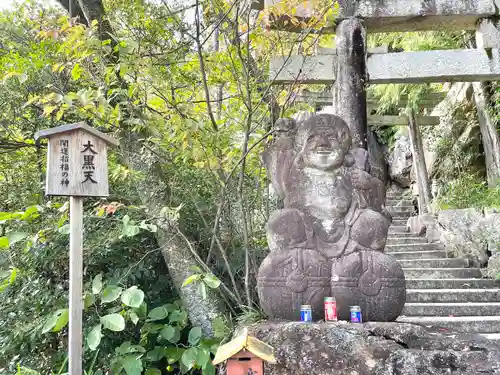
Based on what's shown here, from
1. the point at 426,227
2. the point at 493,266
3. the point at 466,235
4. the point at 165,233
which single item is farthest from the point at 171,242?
the point at 426,227

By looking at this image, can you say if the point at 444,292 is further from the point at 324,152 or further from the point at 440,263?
the point at 324,152

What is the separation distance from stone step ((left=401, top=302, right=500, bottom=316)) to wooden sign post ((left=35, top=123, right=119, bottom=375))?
13.3 feet

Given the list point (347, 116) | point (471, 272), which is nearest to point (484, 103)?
point (471, 272)

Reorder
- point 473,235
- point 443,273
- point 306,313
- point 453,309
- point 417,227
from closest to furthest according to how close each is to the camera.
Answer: point 306,313 → point 453,309 → point 443,273 → point 473,235 → point 417,227

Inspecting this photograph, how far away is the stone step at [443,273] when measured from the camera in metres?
6.59

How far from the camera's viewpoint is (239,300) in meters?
3.99

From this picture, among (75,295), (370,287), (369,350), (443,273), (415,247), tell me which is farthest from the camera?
(415,247)

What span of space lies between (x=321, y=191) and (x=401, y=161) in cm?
1202

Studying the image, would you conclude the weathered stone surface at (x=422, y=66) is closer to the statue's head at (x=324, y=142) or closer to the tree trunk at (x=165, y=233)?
the statue's head at (x=324, y=142)

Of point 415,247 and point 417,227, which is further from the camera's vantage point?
point 417,227

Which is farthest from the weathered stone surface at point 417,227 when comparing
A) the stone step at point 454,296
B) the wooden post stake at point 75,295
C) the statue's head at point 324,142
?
the wooden post stake at point 75,295

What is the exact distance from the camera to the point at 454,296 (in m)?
5.71

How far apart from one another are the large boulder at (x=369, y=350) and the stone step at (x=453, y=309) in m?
2.43

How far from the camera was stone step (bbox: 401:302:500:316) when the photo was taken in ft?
17.4
